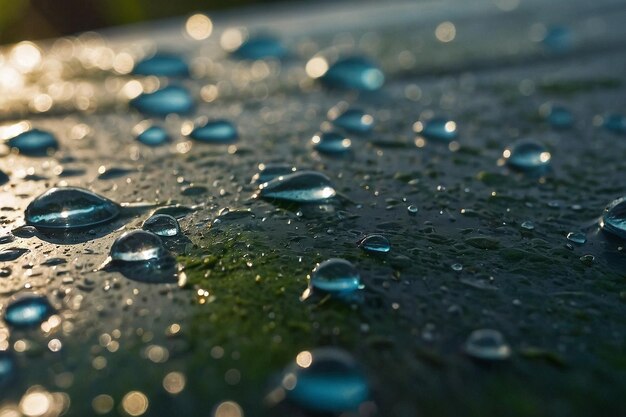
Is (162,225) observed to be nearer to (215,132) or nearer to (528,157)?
(215,132)

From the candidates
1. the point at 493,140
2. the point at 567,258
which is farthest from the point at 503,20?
the point at 567,258

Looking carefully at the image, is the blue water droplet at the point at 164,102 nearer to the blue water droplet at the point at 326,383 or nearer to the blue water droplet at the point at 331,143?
the blue water droplet at the point at 331,143

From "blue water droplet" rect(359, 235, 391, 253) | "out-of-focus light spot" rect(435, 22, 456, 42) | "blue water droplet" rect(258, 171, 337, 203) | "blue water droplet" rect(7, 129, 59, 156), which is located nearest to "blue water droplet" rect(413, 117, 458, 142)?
"blue water droplet" rect(258, 171, 337, 203)

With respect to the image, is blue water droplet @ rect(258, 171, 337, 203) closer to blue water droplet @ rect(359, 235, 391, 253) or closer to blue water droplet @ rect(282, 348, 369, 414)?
blue water droplet @ rect(359, 235, 391, 253)

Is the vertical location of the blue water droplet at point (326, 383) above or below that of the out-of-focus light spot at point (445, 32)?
below

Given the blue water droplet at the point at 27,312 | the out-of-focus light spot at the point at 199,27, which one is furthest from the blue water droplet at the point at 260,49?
the blue water droplet at the point at 27,312

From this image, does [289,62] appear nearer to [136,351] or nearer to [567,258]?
[567,258]
